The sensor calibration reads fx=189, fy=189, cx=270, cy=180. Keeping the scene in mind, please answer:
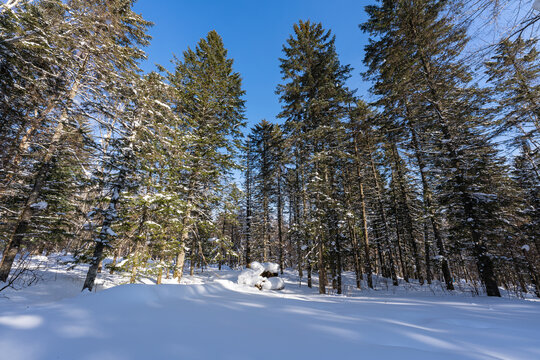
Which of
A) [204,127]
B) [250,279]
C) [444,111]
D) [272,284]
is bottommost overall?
[272,284]

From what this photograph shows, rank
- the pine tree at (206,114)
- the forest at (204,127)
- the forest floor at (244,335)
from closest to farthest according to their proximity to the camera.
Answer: the forest floor at (244,335), the forest at (204,127), the pine tree at (206,114)

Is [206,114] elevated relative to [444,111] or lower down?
elevated

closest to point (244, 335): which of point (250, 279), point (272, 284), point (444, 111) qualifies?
point (444, 111)

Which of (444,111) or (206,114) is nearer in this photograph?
(444,111)

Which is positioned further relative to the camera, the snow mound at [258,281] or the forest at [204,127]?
the snow mound at [258,281]

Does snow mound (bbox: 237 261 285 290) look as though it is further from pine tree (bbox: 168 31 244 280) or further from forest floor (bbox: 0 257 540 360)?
forest floor (bbox: 0 257 540 360)

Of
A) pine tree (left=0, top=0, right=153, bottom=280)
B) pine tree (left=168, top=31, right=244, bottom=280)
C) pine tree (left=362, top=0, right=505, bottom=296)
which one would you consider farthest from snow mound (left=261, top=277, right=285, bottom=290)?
pine tree (left=0, top=0, right=153, bottom=280)

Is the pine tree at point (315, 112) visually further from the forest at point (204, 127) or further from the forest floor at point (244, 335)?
the forest floor at point (244, 335)

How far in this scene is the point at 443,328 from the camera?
228cm

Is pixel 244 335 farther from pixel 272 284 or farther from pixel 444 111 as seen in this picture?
pixel 272 284

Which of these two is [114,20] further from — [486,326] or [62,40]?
[486,326]

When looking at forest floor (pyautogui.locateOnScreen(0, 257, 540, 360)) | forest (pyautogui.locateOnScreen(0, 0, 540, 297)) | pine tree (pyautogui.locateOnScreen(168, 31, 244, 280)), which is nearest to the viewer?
forest floor (pyautogui.locateOnScreen(0, 257, 540, 360))

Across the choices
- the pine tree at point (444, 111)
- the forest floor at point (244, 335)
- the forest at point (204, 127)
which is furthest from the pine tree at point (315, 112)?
the forest floor at point (244, 335)

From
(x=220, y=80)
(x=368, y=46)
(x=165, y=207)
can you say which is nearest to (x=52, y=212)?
(x=165, y=207)
